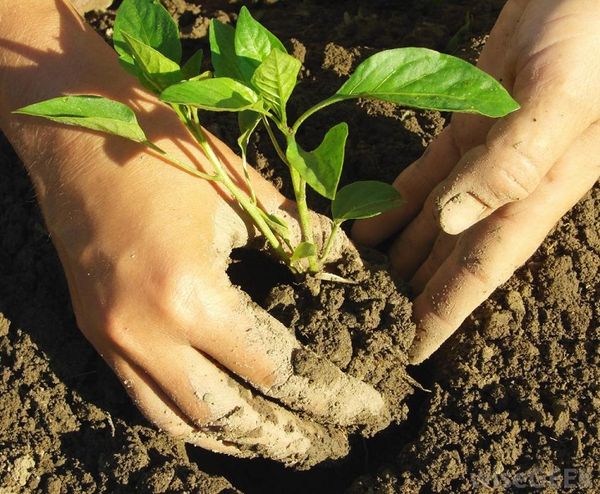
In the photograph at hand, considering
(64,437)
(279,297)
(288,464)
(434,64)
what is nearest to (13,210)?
(64,437)

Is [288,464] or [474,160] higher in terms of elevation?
[474,160]

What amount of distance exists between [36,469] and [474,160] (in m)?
1.22

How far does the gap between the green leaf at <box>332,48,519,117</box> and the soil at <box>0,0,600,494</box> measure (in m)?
0.54

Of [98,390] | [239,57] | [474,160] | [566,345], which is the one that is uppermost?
[239,57]

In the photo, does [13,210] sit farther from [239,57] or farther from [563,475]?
[563,475]

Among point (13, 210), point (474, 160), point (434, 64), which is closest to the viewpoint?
point (434, 64)

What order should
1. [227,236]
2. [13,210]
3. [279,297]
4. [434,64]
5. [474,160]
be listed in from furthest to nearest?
1. [13,210]
2. [279,297]
3. [227,236]
4. [474,160]
5. [434,64]

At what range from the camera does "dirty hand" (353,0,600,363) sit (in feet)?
4.60

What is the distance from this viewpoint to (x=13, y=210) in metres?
1.93

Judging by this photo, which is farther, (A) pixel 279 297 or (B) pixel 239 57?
(A) pixel 279 297

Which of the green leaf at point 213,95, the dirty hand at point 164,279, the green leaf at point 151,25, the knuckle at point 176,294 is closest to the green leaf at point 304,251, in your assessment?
the dirty hand at point 164,279

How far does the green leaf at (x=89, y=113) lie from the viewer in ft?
4.11

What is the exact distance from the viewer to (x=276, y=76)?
124 centimetres

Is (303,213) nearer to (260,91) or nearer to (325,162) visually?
(325,162)
